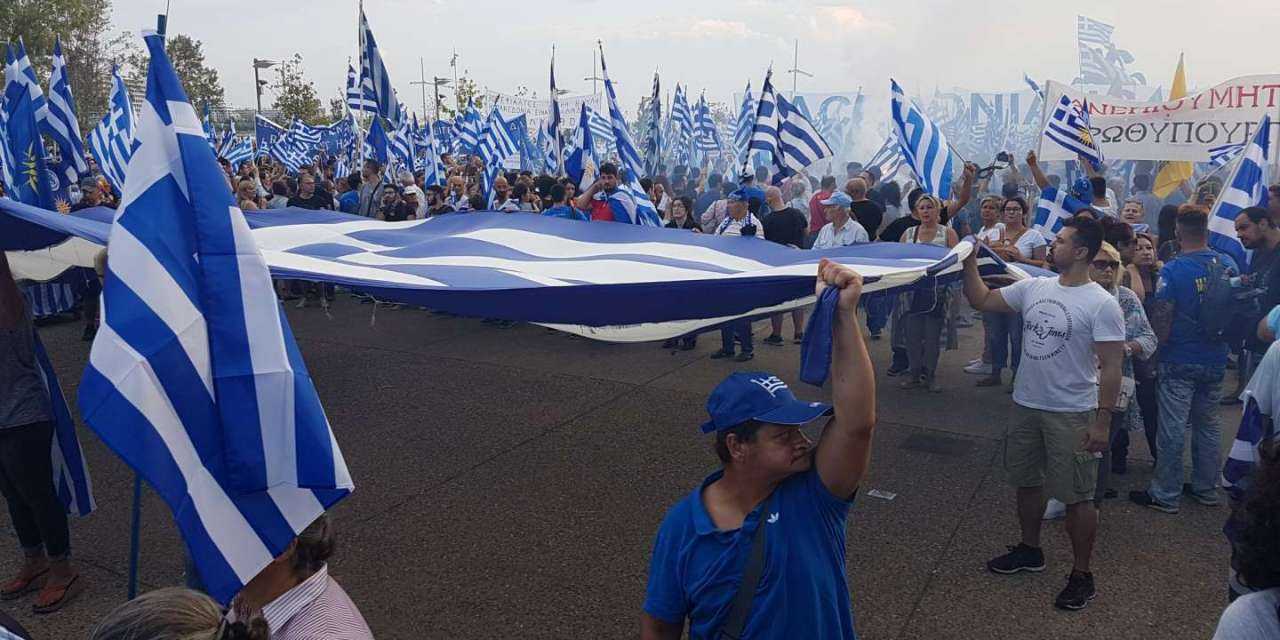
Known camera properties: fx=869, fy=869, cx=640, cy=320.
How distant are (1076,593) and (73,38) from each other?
3668 cm

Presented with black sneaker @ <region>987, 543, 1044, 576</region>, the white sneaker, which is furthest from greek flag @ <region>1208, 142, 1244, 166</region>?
black sneaker @ <region>987, 543, 1044, 576</region>

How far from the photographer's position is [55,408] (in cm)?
429

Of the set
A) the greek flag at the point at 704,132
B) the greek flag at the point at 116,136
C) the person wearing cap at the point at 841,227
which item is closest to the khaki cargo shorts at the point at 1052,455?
the person wearing cap at the point at 841,227

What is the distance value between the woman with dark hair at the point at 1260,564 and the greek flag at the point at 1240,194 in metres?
5.84

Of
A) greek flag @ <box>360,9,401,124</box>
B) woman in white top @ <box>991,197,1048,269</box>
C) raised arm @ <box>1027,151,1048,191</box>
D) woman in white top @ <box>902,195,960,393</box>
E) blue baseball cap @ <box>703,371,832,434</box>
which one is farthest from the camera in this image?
greek flag @ <box>360,9,401,124</box>

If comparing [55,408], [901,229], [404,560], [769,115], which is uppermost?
[769,115]

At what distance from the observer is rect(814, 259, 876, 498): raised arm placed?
220 cm

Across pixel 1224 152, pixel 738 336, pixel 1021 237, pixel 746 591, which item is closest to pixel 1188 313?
pixel 1021 237

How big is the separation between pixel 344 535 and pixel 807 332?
12.0ft

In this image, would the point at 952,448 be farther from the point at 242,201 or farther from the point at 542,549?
the point at 242,201

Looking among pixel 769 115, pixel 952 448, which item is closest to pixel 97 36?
pixel 769 115

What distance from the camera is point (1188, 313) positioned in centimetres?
523

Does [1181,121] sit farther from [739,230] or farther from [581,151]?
[581,151]

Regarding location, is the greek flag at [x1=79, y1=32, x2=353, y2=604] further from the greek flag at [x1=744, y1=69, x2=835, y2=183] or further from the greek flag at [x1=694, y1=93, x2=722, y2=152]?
the greek flag at [x1=694, y1=93, x2=722, y2=152]
